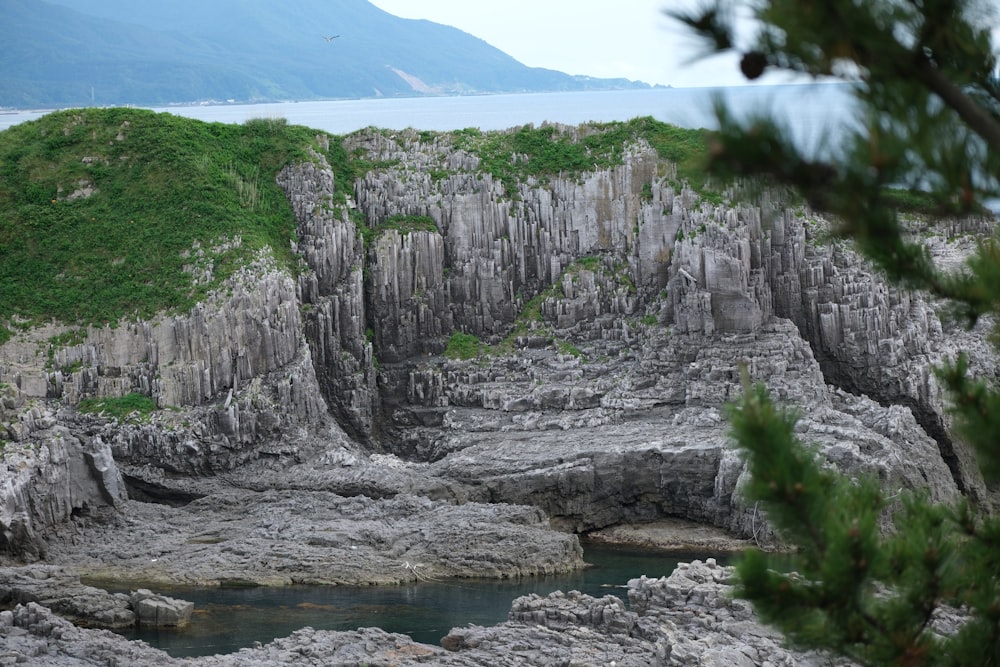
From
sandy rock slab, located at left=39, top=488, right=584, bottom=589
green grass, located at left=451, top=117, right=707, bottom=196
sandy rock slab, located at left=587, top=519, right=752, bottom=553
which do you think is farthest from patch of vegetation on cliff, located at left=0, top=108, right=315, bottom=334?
sandy rock slab, located at left=587, top=519, right=752, bottom=553

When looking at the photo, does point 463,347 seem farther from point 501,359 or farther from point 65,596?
point 65,596

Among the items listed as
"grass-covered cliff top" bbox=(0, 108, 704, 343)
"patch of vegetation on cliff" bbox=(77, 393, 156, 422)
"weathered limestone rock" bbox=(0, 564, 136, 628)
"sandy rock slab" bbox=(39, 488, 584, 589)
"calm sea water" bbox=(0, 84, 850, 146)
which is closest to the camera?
"calm sea water" bbox=(0, 84, 850, 146)

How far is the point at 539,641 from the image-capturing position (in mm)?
35688

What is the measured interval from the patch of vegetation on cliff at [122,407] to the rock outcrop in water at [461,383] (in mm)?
324

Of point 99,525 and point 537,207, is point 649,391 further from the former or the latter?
point 99,525

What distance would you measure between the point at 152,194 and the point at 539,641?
31509 mm

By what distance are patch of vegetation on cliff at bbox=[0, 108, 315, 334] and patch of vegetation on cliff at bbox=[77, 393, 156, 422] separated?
325 centimetres

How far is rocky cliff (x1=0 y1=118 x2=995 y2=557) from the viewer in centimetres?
5109

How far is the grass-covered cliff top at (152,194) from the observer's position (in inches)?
2178

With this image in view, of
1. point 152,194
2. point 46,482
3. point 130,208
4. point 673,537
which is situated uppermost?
point 152,194

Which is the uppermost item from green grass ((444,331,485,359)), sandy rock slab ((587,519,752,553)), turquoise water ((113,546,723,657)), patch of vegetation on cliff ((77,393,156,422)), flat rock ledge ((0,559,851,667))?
green grass ((444,331,485,359))

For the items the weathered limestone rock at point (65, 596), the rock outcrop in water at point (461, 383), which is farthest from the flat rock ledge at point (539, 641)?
the rock outcrop in water at point (461, 383)

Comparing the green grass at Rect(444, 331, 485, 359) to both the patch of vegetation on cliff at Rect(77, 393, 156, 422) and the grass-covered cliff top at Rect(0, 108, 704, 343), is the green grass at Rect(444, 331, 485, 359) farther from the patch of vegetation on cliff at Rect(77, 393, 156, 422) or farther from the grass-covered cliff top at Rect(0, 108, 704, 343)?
the patch of vegetation on cliff at Rect(77, 393, 156, 422)

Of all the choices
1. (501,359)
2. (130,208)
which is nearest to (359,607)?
(501,359)
